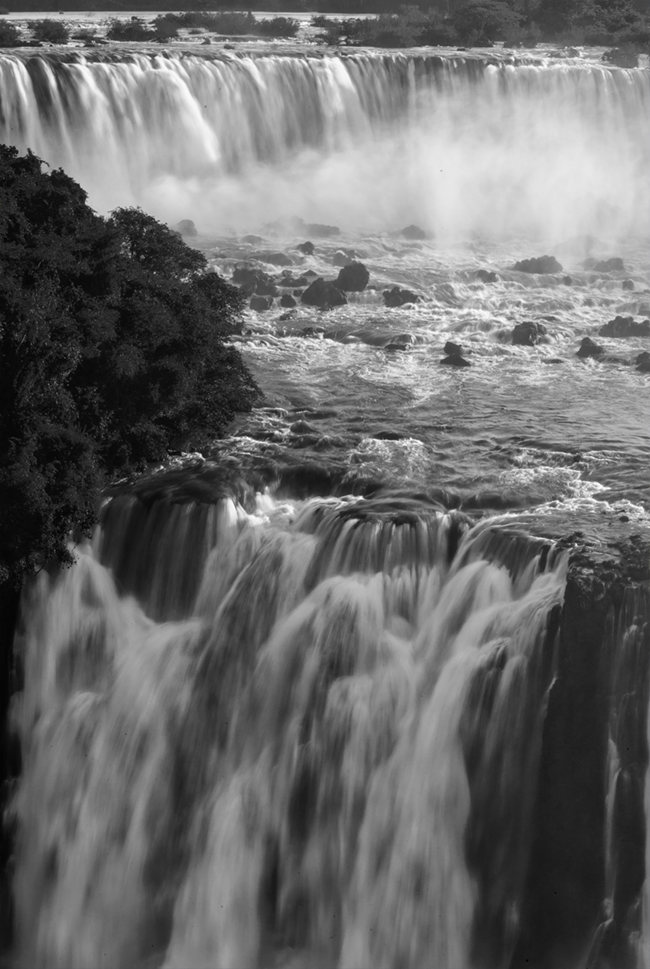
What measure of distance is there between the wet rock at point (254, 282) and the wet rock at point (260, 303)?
1.80 feet

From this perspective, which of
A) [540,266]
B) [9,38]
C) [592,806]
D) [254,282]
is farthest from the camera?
[9,38]

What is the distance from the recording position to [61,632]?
81.7 ft

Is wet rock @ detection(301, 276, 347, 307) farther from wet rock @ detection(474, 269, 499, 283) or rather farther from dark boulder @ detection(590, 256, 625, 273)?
dark boulder @ detection(590, 256, 625, 273)

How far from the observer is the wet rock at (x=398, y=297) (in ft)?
132

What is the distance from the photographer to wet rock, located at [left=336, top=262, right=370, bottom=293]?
1618 inches

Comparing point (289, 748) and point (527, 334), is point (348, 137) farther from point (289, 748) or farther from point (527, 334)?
point (289, 748)

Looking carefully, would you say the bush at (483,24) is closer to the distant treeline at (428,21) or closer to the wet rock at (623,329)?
the distant treeline at (428,21)

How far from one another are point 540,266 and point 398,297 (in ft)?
21.2

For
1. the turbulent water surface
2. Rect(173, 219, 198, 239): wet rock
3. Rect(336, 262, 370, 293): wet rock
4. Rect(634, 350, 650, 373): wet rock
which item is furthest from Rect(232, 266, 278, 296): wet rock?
Rect(634, 350, 650, 373): wet rock

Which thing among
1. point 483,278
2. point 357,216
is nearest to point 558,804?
point 483,278

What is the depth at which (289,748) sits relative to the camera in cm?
2244

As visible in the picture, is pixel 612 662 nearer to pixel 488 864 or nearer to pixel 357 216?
pixel 488 864

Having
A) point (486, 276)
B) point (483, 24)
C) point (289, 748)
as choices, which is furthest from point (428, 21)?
point (289, 748)

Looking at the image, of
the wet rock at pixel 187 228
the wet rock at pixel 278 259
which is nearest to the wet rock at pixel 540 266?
the wet rock at pixel 278 259
